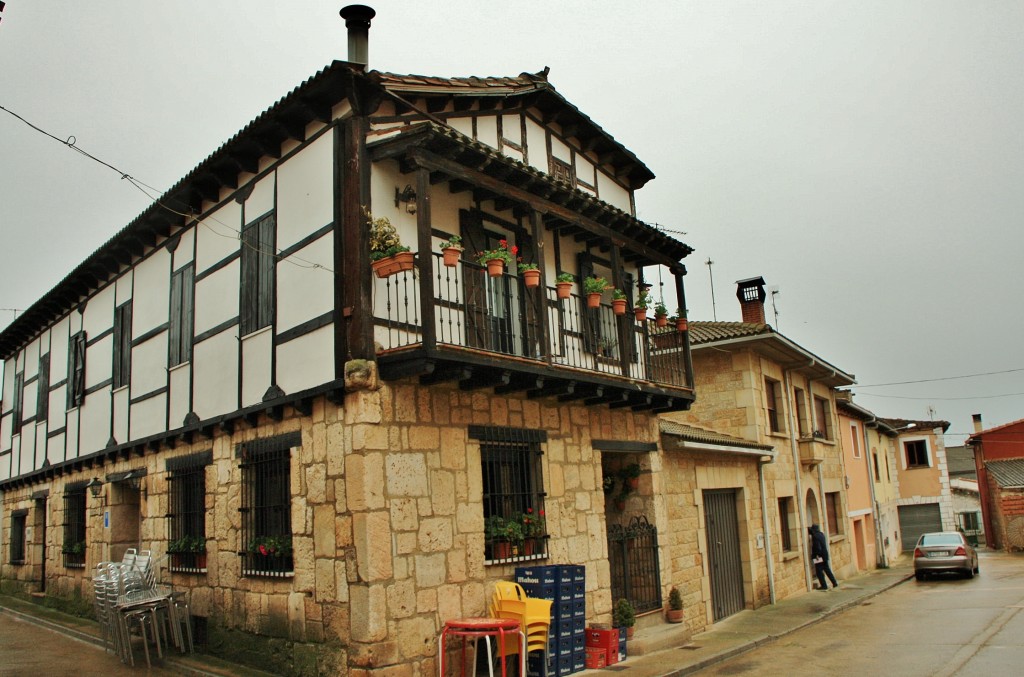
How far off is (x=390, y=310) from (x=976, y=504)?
43790 mm

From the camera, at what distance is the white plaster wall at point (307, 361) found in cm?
805

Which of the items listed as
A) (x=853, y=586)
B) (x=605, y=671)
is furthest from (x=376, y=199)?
(x=853, y=586)

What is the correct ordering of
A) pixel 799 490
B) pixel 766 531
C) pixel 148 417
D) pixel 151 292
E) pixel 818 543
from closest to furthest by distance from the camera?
pixel 148 417
pixel 151 292
pixel 766 531
pixel 818 543
pixel 799 490

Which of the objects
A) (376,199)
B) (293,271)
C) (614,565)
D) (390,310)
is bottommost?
(614,565)

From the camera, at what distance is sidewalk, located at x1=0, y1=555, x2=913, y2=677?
9023 mm

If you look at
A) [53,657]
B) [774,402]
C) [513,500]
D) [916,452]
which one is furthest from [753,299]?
[916,452]

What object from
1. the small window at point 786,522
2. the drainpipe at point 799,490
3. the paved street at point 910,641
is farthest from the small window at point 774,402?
the paved street at point 910,641

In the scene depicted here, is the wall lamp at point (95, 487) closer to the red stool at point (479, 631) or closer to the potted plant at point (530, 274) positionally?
the red stool at point (479, 631)

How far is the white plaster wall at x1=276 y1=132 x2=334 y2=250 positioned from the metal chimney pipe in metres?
1.22

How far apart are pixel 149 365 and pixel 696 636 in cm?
887

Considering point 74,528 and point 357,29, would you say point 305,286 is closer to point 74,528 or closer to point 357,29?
point 357,29

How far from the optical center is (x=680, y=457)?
12688 millimetres

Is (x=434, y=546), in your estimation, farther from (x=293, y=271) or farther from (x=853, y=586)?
(x=853, y=586)

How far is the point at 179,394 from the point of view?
10766 mm
